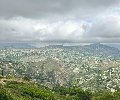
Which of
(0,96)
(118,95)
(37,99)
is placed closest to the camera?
(0,96)

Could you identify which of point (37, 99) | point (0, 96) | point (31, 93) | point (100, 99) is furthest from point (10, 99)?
point (100, 99)

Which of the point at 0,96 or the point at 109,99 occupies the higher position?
the point at 0,96

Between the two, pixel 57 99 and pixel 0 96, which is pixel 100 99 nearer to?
pixel 57 99

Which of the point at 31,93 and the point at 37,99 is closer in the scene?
the point at 37,99

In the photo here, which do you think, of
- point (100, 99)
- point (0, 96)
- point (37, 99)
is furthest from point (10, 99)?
point (100, 99)

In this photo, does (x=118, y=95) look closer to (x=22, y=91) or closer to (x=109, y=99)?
(x=109, y=99)

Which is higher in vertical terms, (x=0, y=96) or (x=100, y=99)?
(x=0, y=96)

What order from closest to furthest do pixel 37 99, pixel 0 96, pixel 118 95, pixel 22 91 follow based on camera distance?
pixel 0 96 < pixel 37 99 < pixel 22 91 < pixel 118 95

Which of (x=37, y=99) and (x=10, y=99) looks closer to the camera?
(x=10, y=99)

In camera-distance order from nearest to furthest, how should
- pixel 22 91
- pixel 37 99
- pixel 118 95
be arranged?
1. pixel 37 99
2. pixel 22 91
3. pixel 118 95
